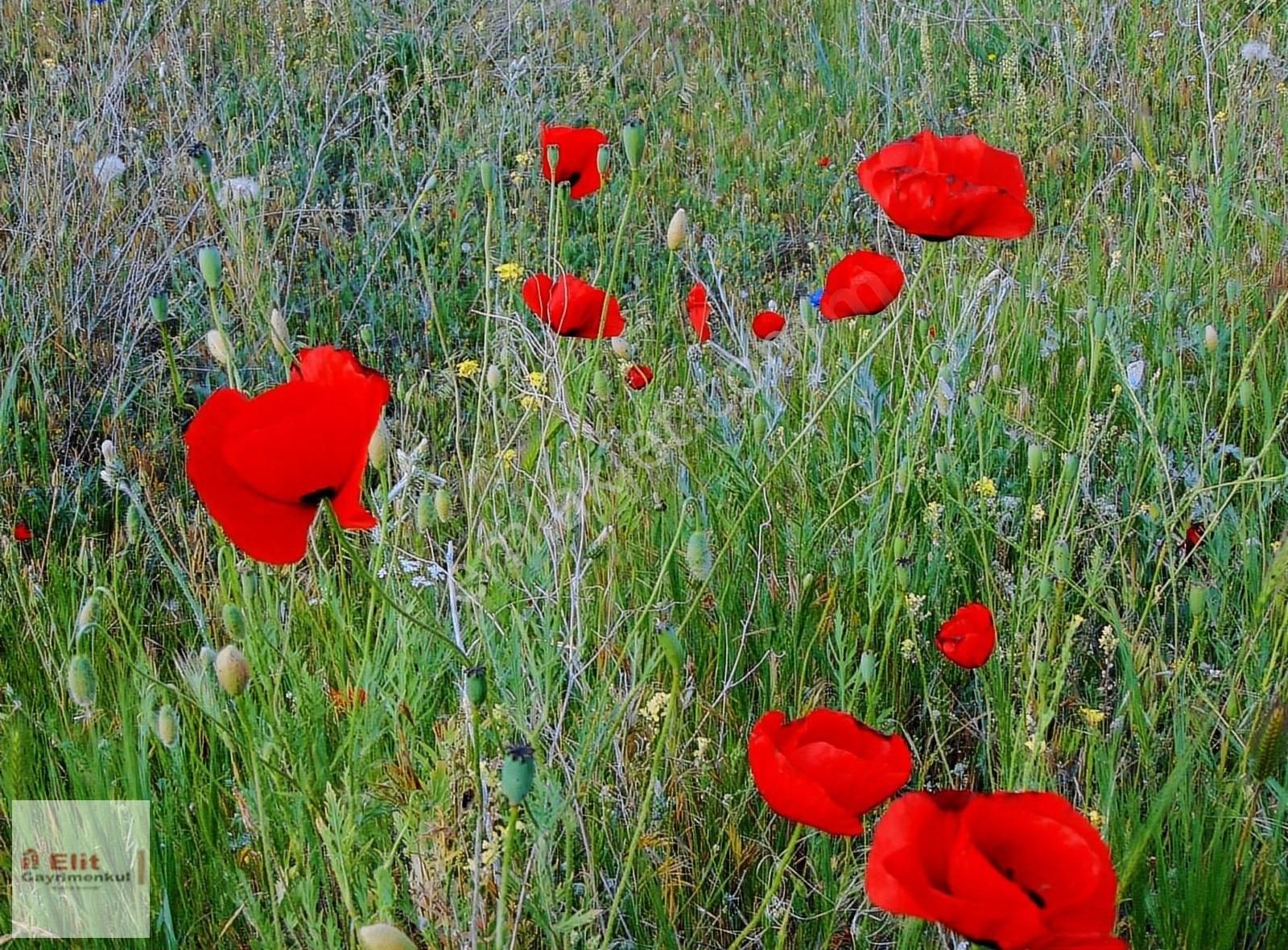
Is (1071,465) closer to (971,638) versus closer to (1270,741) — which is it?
(971,638)

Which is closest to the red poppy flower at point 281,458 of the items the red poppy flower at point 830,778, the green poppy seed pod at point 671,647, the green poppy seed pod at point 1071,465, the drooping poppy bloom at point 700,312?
the green poppy seed pod at point 671,647

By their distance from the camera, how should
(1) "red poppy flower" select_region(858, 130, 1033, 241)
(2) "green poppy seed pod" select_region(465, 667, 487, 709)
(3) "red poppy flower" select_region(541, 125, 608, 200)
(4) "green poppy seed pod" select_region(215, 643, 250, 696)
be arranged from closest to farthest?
(2) "green poppy seed pod" select_region(465, 667, 487, 709)
(4) "green poppy seed pod" select_region(215, 643, 250, 696)
(1) "red poppy flower" select_region(858, 130, 1033, 241)
(3) "red poppy flower" select_region(541, 125, 608, 200)

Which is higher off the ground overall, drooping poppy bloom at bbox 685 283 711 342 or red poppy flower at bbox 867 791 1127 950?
red poppy flower at bbox 867 791 1127 950

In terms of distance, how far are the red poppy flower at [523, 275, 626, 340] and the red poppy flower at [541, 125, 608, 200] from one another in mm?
199

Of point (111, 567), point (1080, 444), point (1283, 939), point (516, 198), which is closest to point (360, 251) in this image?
point (516, 198)

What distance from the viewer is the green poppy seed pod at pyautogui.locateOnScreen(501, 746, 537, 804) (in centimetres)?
82

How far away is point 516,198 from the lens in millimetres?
3330

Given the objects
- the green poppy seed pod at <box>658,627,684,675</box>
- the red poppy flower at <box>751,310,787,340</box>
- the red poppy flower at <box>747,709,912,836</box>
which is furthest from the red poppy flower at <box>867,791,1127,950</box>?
the red poppy flower at <box>751,310,787,340</box>

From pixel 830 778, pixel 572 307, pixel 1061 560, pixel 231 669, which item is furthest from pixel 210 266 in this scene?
pixel 1061 560

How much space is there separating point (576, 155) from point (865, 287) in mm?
472

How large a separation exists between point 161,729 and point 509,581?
502 mm

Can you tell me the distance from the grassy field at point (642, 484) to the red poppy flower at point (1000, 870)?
248mm

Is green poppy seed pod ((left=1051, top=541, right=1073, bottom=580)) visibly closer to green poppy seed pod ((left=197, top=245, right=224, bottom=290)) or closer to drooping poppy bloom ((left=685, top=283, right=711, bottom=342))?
drooping poppy bloom ((left=685, top=283, right=711, bottom=342))

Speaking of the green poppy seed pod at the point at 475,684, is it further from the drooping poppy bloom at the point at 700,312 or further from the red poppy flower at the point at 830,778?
the drooping poppy bloom at the point at 700,312
